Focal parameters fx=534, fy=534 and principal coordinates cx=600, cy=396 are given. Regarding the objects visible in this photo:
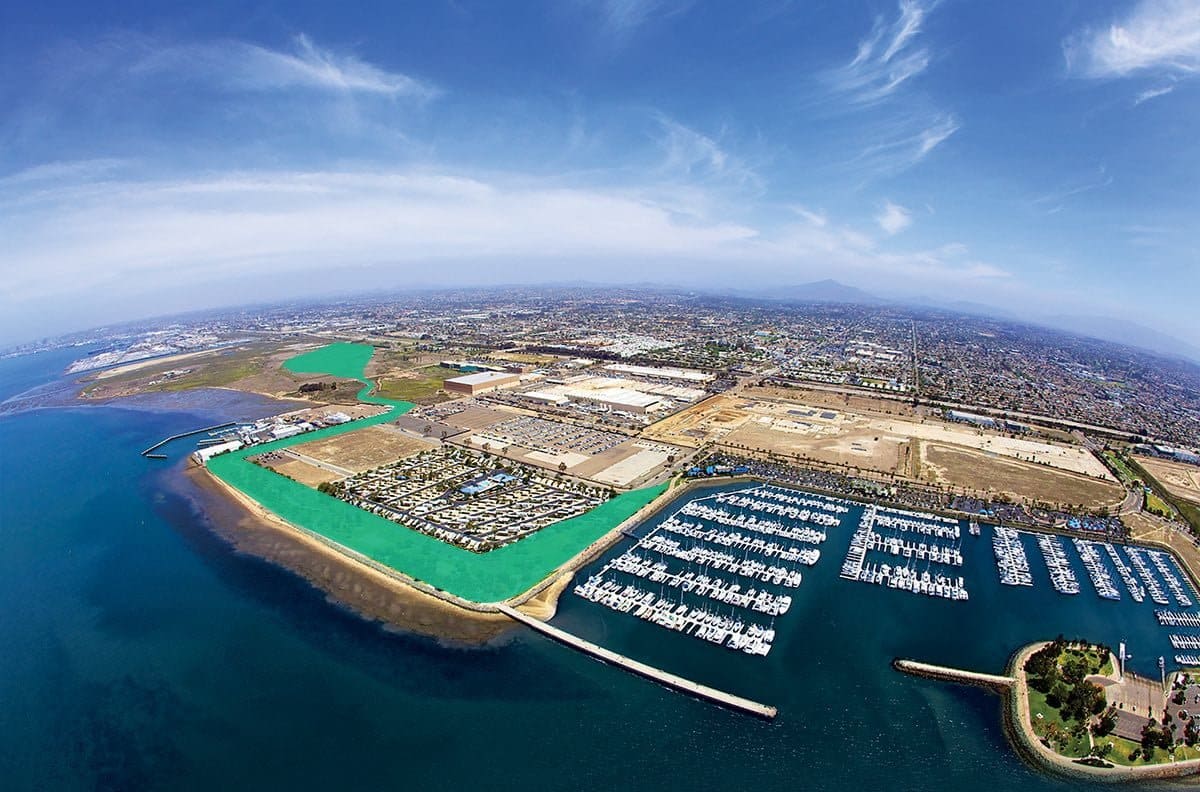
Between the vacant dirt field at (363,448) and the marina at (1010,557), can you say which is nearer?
the marina at (1010,557)

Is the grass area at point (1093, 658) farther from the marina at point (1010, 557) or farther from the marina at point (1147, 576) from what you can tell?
the marina at point (1147, 576)

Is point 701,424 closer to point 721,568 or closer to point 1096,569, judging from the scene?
point 721,568

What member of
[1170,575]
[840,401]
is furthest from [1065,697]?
[840,401]

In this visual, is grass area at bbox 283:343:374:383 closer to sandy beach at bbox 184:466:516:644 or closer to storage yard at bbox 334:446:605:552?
storage yard at bbox 334:446:605:552

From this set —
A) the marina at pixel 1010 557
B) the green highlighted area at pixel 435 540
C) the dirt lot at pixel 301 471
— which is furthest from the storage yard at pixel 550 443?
the marina at pixel 1010 557

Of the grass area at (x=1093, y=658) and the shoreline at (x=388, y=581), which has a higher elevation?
the shoreline at (x=388, y=581)

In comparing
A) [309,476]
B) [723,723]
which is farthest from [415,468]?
[723,723]

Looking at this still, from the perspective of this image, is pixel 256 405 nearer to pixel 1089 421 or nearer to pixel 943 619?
pixel 943 619
